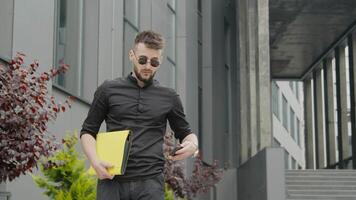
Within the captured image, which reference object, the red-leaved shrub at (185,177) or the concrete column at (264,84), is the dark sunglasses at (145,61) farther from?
the concrete column at (264,84)

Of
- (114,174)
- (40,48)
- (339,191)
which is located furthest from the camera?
(339,191)

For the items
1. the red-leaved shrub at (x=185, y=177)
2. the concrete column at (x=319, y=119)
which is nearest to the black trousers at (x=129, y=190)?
the red-leaved shrub at (x=185, y=177)

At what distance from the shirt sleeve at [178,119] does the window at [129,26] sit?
1411 cm

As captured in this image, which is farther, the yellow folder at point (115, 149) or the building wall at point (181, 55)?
the building wall at point (181, 55)

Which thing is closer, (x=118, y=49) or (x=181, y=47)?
(x=118, y=49)

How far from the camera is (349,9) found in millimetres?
32812

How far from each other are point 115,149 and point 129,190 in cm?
23

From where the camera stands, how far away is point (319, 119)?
4556 centimetres

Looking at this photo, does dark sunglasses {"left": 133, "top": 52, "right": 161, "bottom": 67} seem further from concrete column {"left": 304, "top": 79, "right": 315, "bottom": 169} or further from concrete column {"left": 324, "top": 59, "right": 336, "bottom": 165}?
concrete column {"left": 304, "top": 79, "right": 315, "bottom": 169}

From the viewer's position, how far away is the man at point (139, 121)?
383cm

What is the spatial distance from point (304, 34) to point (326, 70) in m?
5.46

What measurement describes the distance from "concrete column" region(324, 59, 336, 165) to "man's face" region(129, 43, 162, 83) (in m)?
39.3

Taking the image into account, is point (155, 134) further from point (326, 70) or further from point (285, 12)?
point (326, 70)

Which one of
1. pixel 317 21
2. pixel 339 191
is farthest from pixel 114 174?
pixel 317 21
